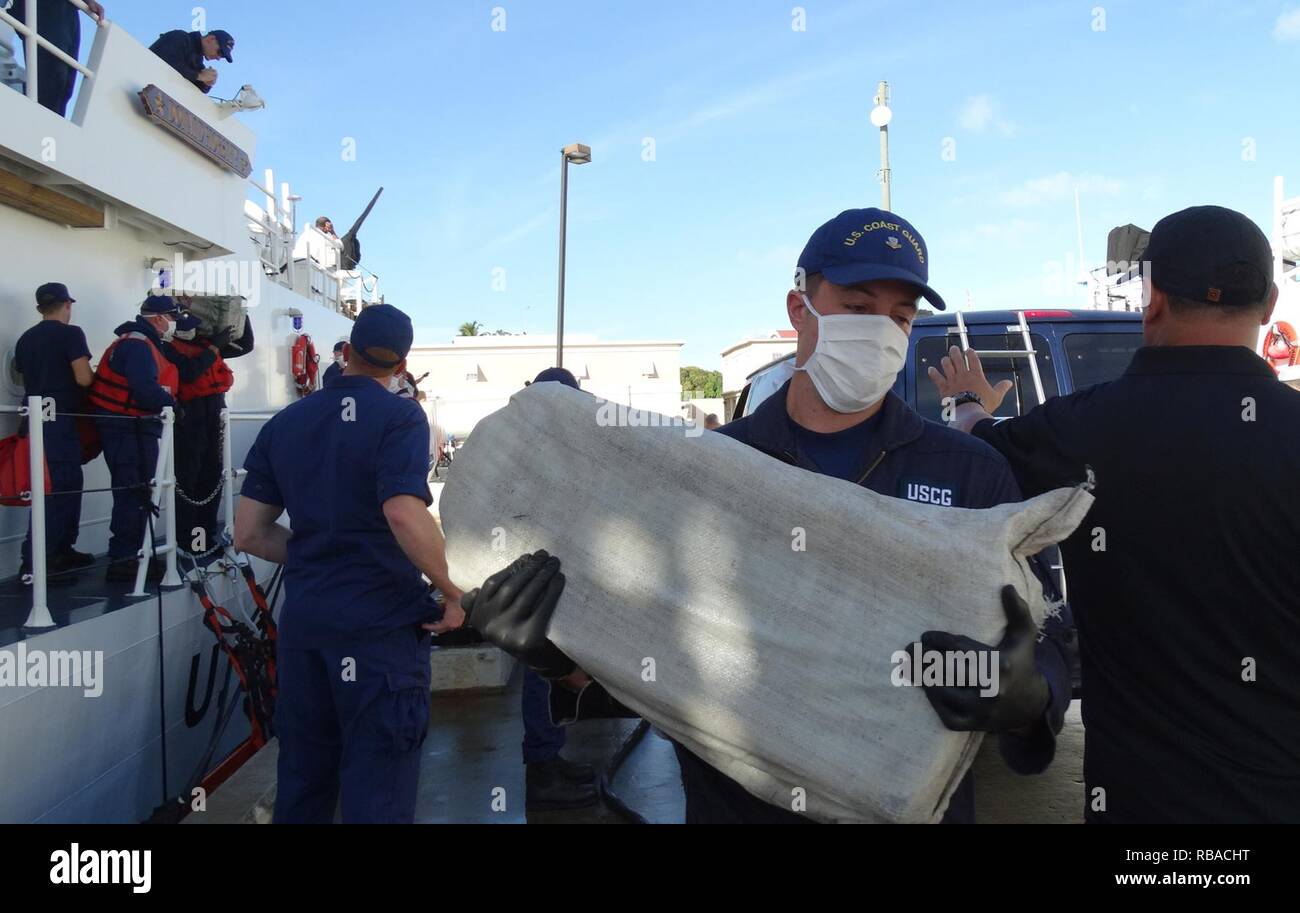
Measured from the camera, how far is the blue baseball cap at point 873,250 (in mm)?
1827

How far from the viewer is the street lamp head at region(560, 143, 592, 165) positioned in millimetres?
9953

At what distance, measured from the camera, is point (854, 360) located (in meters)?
1.88

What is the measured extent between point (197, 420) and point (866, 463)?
5747 millimetres

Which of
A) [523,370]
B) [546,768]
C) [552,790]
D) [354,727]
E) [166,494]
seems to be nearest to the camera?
[354,727]

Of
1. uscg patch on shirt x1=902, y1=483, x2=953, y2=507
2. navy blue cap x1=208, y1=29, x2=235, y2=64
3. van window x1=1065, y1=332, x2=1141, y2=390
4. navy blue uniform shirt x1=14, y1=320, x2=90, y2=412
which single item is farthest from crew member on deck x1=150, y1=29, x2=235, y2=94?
uscg patch on shirt x1=902, y1=483, x2=953, y2=507

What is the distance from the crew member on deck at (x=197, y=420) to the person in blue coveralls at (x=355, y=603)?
10.9ft

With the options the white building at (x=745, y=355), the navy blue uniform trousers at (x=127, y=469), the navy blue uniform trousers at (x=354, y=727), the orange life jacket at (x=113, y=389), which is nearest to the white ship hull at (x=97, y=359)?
the navy blue uniform trousers at (x=127, y=469)

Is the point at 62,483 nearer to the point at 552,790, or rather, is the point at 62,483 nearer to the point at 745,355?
the point at 552,790

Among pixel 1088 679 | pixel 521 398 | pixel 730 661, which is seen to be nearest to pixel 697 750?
pixel 730 661

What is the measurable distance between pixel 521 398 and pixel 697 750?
0.76 meters

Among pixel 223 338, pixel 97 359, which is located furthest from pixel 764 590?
pixel 97 359
